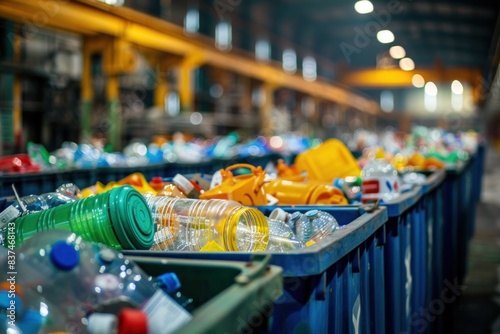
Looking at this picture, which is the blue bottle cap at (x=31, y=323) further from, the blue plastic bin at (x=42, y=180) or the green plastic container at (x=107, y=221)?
the blue plastic bin at (x=42, y=180)

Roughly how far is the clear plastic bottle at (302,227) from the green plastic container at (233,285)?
0.93m

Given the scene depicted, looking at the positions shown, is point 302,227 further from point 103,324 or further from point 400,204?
point 103,324

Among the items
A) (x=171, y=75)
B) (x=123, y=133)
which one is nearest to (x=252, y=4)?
(x=171, y=75)

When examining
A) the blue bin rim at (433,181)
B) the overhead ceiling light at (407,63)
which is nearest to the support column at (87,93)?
the blue bin rim at (433,181)

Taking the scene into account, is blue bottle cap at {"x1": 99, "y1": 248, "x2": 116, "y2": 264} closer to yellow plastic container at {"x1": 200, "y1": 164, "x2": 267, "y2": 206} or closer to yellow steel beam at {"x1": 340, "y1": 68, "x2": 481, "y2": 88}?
yellow plastic container at {"x1": 200, "y1": 164, "x2": 267, "y2": 206}

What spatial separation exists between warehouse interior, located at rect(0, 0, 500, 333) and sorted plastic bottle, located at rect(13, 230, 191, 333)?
12.9 feet

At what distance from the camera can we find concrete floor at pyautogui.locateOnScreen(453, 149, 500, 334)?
15.8ft

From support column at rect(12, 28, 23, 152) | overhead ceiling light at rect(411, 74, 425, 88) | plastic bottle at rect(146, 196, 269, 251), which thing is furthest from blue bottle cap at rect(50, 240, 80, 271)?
overhead ceiling light at rect(411, 74, 425, 88)

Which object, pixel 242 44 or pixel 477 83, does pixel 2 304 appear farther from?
pixel 477 83

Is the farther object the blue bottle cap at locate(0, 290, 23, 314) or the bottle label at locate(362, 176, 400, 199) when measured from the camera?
the bottle label at locate(362, 176, 400, 199)

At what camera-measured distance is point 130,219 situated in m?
1.87

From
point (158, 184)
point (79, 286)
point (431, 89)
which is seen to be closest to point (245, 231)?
point (79, 286)

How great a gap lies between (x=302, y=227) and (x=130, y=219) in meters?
0.79

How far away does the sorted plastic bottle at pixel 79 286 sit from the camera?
4.05 feet
